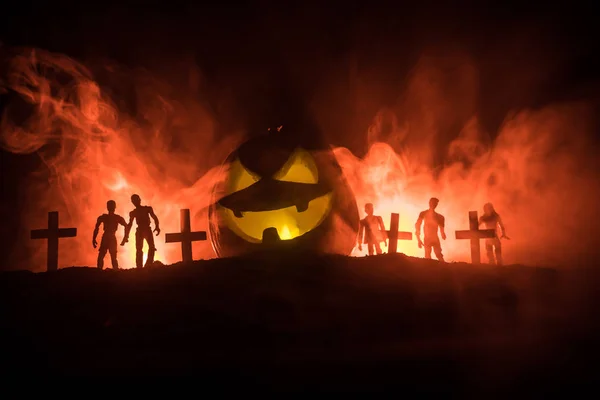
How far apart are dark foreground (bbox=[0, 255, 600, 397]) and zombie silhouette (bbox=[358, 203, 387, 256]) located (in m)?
3.72

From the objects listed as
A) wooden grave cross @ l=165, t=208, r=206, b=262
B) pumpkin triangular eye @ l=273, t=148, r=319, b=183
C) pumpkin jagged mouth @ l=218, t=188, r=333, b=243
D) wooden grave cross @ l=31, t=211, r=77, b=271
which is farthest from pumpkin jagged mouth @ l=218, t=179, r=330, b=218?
wooden grave cross @ l=31, t=211, r=77, b=271

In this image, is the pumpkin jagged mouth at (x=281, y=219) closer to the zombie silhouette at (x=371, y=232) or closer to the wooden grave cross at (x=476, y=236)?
the zombie silhouette at (x=371, y=232)

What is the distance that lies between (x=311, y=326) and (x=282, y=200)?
3.78m

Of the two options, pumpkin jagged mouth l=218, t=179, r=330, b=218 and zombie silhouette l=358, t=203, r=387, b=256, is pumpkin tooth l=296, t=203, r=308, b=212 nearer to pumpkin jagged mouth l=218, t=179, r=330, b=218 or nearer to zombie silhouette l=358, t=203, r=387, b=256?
pumpkin jagged mouth l=218, t=179, r=330, b=218

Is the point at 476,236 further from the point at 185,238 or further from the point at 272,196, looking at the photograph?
the point at 185,238

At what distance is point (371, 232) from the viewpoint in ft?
43.5

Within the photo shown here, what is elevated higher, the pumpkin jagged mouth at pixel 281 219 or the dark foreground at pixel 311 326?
the pumpkin jagged mouth at pixel 281 219

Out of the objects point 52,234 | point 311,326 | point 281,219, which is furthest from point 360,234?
point 52,234

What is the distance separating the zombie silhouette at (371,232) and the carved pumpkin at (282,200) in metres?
1.74

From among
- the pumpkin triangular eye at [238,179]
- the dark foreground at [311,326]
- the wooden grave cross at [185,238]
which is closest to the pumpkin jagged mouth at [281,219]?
the pumpkin triangular eye at [238,179]

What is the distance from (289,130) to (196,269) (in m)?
4.03

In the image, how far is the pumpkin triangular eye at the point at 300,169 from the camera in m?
11.0

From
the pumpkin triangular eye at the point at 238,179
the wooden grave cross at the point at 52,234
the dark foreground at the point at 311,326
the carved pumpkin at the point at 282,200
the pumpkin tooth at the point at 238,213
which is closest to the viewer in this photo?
the dark foreground at the point at 311,326

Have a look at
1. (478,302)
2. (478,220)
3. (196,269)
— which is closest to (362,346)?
(478,302)
